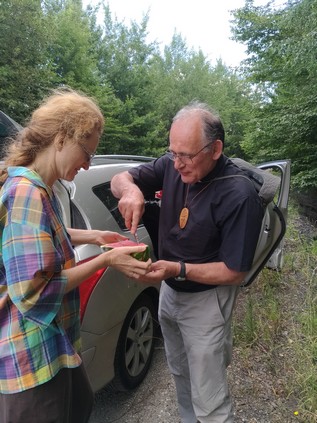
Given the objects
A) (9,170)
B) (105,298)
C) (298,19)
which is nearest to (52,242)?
(9,170)

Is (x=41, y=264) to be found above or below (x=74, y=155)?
below

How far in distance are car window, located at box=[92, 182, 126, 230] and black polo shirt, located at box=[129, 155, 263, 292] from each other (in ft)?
1.90

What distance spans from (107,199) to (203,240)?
985 mm

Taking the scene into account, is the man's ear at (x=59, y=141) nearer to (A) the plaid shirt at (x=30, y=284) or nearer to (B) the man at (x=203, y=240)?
(A) the plaid shirt at (x=30, y=284)

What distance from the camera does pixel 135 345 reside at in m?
2.59

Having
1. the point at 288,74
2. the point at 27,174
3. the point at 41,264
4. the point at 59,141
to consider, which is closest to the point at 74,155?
the point at 59,141

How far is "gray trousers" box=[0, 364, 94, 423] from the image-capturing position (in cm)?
127

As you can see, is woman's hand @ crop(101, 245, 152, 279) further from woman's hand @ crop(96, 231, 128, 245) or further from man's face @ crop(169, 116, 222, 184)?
man's face @ crop(169, 116, 222, 184)

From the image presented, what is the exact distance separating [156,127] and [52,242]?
1830 centimetres

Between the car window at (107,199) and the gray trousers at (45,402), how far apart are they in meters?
1.21

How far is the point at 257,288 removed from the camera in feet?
12.5

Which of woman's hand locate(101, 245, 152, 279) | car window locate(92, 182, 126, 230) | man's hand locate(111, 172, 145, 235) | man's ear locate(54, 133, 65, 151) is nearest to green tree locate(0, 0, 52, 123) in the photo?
car window locate(92, 182, 126, 230)

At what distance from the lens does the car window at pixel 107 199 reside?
2428 mm

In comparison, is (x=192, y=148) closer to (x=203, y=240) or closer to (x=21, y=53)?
(x=203, y=240)
